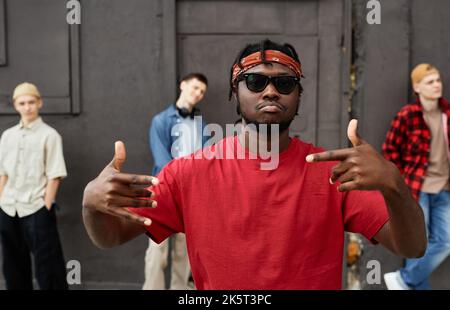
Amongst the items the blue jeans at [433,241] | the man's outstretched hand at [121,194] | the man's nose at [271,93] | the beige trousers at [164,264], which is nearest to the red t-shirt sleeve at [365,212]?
the man's nose at [271,93]

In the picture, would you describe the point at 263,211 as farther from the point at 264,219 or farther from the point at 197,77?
the point at 197,77

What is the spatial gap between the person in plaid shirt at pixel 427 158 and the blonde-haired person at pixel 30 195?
3144 millimetres

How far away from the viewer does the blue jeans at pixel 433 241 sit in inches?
228

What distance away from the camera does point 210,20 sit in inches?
244

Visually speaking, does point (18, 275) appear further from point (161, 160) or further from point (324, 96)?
point (324, 96)

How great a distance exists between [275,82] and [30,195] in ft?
12.8

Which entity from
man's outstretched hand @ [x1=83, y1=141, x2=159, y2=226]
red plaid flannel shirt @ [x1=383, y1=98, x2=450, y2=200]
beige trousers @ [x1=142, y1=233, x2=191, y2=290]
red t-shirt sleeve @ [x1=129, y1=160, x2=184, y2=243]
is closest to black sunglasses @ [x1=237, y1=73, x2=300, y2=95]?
red t-shirt sleeve @ [x1=129, y1=160, x2=184, y2=243]

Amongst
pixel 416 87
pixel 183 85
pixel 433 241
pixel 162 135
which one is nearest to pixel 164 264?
pixel 162 135

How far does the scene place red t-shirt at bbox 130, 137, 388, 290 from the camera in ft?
7.78

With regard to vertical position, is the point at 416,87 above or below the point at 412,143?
above

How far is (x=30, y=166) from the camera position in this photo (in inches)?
230

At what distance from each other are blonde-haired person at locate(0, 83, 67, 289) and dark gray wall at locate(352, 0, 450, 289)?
2952mm

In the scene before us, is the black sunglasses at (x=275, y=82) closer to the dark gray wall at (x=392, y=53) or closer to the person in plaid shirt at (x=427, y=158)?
the person in plaid shirt at (x=427, y=158)

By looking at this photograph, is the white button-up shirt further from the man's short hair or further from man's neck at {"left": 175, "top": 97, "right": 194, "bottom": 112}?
the man's short hair
